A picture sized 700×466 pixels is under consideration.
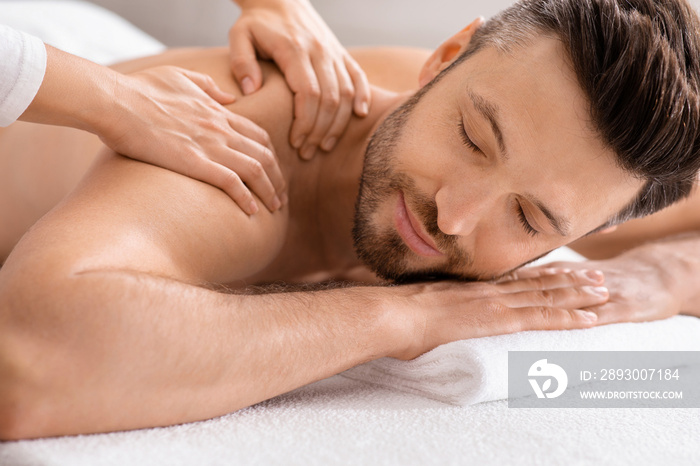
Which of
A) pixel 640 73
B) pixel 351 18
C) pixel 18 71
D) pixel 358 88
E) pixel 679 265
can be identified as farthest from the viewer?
pixel 351 18

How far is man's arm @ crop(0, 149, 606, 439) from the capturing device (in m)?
0.72

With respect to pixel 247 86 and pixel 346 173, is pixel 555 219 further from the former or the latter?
pixel 247 86

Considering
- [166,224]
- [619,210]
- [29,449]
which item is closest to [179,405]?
[29,449]

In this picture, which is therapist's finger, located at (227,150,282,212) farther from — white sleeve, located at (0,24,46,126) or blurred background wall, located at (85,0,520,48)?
blurred background wall, located at (85,0,520,48)

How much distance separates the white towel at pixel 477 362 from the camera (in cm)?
91

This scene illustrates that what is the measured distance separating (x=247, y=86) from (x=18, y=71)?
17.1 inches

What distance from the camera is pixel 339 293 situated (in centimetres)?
97

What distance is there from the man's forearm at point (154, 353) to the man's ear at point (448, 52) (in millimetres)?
639

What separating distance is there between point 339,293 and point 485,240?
27cm

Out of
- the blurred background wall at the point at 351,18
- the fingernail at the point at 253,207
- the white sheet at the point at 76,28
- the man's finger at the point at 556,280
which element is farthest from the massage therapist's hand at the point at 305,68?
the blurred background wall at the point at 351,18

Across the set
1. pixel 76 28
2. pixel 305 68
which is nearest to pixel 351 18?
pixel 76 28

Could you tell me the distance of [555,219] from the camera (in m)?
1.06

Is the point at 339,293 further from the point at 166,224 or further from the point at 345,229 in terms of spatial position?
the point at 345,229

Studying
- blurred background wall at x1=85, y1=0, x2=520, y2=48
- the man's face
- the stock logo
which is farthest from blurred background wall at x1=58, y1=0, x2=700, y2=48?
the stock logo
